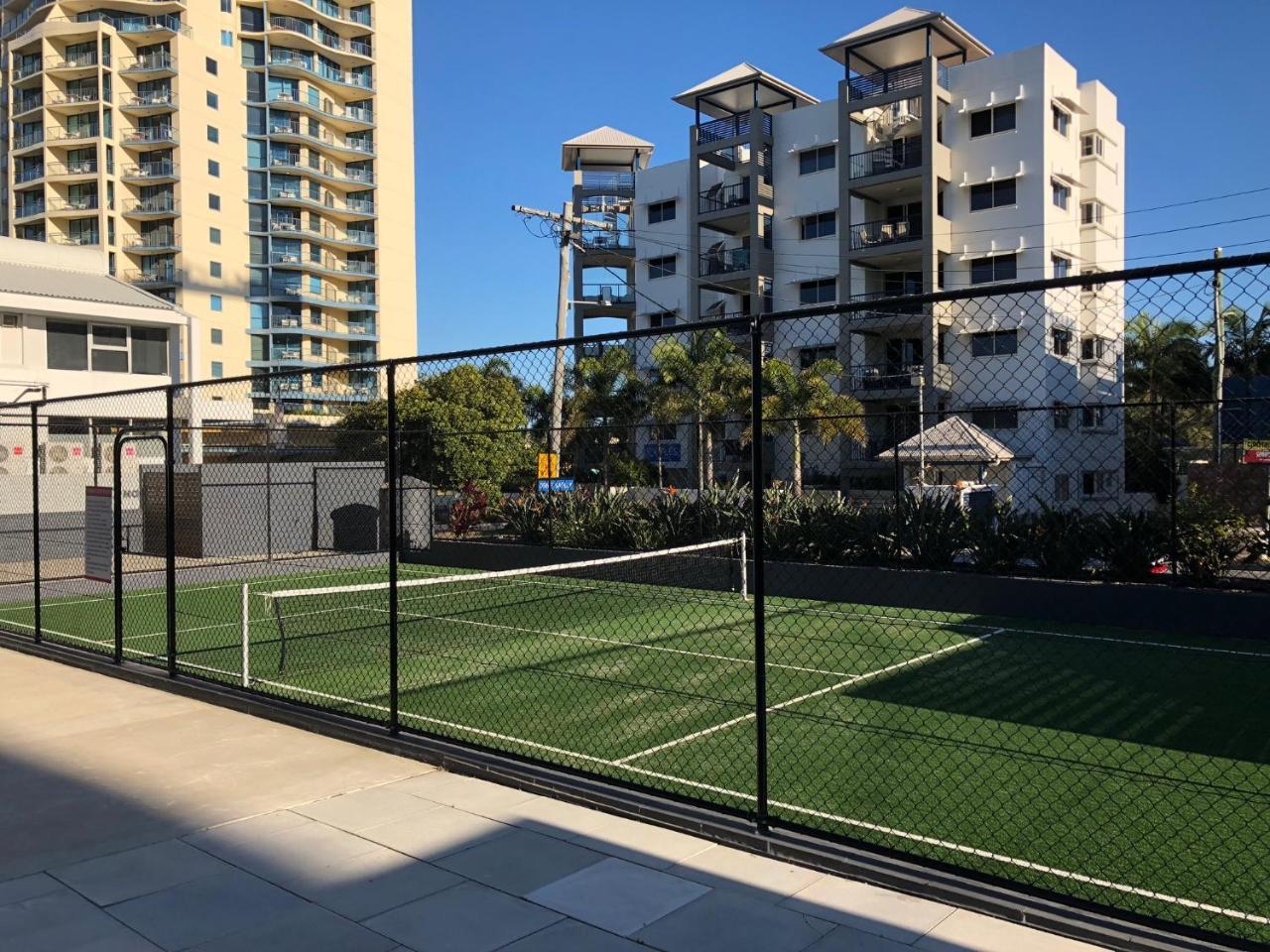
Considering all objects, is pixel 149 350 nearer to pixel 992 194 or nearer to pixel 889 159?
pixel 889 159

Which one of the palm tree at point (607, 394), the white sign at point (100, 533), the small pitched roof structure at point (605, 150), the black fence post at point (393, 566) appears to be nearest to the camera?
the black fence post at point (393, 566)

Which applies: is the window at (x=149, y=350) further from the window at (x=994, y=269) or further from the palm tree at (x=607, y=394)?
the window at (x=994, y=269)

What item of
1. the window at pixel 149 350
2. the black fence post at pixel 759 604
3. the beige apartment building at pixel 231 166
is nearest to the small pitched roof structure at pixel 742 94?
the window at pixel 149 350

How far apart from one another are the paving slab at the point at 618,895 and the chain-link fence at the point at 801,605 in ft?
2.13

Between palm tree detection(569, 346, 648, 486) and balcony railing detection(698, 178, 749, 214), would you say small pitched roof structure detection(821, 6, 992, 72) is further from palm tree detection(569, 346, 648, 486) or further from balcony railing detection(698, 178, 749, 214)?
palm tree detection(569, 346, 648, 486)

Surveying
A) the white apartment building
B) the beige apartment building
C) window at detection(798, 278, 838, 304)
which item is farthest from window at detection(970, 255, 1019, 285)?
the beige apartment building

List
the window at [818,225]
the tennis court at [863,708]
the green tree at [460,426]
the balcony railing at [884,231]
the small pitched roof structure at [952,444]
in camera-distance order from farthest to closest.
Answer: the window at [818,225], the balcony railing at [884,231], the green tree at [460,426], the small pitched roof structure at [952,444], the tennis court at [863,708]

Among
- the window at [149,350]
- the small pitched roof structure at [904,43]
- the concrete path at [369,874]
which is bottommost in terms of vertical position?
the concrete path at [369,874]

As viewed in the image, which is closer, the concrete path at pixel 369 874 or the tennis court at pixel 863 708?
the concrete path at pixel 369 874

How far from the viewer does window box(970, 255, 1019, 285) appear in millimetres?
35062

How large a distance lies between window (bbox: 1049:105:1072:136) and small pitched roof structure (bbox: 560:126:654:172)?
94.0ft

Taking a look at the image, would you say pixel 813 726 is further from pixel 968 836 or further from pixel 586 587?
pixel 586 587

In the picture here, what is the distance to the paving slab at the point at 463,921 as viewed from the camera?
150 inches

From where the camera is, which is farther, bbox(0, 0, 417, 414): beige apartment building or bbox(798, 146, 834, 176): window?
bbox(0, 0, 417, 414): beige apartment building
